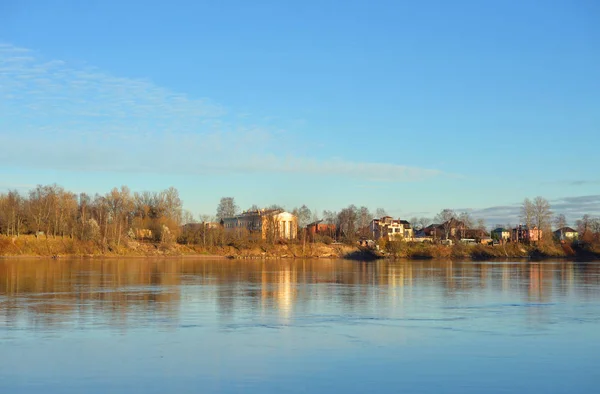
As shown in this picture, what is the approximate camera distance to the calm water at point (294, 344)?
12547 millimetres

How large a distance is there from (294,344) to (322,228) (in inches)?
5457

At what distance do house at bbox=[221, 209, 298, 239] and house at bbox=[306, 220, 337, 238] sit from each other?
14.1 feet

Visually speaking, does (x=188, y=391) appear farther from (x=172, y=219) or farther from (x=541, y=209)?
(x=541, y=209)

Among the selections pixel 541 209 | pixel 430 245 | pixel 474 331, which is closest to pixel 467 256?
pixel 430 245

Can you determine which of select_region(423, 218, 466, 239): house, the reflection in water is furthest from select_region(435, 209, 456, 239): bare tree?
the reflection in water

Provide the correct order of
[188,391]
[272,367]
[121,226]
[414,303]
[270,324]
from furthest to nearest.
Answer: [121,226], [414,303], [270,324], [272,367], [188,391]

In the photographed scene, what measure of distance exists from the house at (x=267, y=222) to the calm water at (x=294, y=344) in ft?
311

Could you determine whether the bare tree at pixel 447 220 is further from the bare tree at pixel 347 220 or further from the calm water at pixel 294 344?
the calm water at pixel 294 344

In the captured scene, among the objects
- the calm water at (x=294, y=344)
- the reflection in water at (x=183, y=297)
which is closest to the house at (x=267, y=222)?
the reflection in water at (x=183, y=297)

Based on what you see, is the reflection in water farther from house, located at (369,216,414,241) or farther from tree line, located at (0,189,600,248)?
house, located at (369,216,414,241)

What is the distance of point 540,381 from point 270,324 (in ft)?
31.6

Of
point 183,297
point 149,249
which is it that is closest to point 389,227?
point 149,249

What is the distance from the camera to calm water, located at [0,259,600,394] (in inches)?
494

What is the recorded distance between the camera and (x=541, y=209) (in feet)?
422
